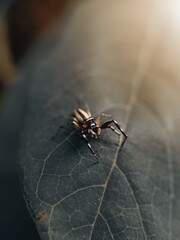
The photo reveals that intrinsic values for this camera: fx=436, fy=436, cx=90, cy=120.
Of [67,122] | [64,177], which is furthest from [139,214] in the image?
[67,122]

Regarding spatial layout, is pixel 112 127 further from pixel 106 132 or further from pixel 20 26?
pixel 20 26

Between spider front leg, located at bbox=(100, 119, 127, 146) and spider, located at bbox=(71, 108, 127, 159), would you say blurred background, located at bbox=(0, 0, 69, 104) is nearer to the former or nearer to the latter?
spider, located at bbox=(71, 108, 127, 159)

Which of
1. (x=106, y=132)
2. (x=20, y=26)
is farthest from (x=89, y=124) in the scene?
(x=20, y=26)

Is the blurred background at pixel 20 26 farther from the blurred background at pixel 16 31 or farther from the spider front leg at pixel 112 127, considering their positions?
the spider front leg at pixel 112 127

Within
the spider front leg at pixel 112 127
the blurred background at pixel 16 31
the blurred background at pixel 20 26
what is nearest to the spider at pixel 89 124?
the spider front leg at pixel 112 127

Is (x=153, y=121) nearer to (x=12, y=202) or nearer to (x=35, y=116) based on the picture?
(x=35, y=116)

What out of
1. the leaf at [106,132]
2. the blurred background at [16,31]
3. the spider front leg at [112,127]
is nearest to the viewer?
the leaf at [106,132]
